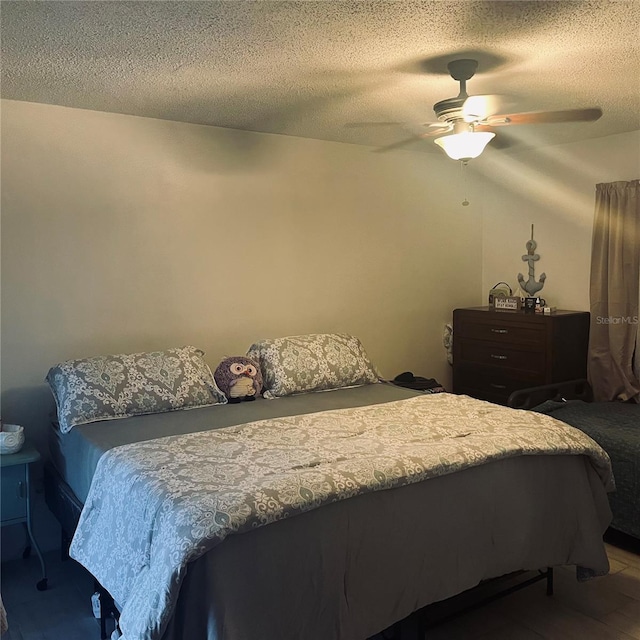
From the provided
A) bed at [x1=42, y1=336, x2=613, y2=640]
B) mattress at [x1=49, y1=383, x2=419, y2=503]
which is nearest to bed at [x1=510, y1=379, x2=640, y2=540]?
bed at [x1=42, y1=336, x2=613, y2=640]

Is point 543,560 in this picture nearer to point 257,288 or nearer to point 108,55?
point 257,288

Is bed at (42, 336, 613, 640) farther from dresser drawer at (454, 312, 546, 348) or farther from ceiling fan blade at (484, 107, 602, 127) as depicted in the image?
dresser drawer at (454, 312, 546, 348)

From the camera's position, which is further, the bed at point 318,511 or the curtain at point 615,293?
the curtain at point 615,293

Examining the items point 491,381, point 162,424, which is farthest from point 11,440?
point 491,381

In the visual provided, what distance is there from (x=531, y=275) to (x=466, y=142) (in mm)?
2214

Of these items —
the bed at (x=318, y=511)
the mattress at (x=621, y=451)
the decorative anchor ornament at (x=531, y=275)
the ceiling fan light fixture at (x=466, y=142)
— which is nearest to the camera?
the bed at (x=318, y=511)

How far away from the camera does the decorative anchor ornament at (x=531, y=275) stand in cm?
458

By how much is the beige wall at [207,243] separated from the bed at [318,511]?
53 centimetres

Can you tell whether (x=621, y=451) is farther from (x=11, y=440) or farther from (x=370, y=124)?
(x=11, y=440)

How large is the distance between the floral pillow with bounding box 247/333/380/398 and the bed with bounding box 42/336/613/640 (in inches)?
17.9

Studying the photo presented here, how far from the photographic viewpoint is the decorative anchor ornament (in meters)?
4.58

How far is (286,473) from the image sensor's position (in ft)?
6.72

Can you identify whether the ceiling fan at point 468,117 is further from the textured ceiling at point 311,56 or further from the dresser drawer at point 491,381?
the dresser drawer at point 491,381

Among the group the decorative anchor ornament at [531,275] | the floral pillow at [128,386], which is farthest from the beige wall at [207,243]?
the decorative anchor ornament at [531,275]
